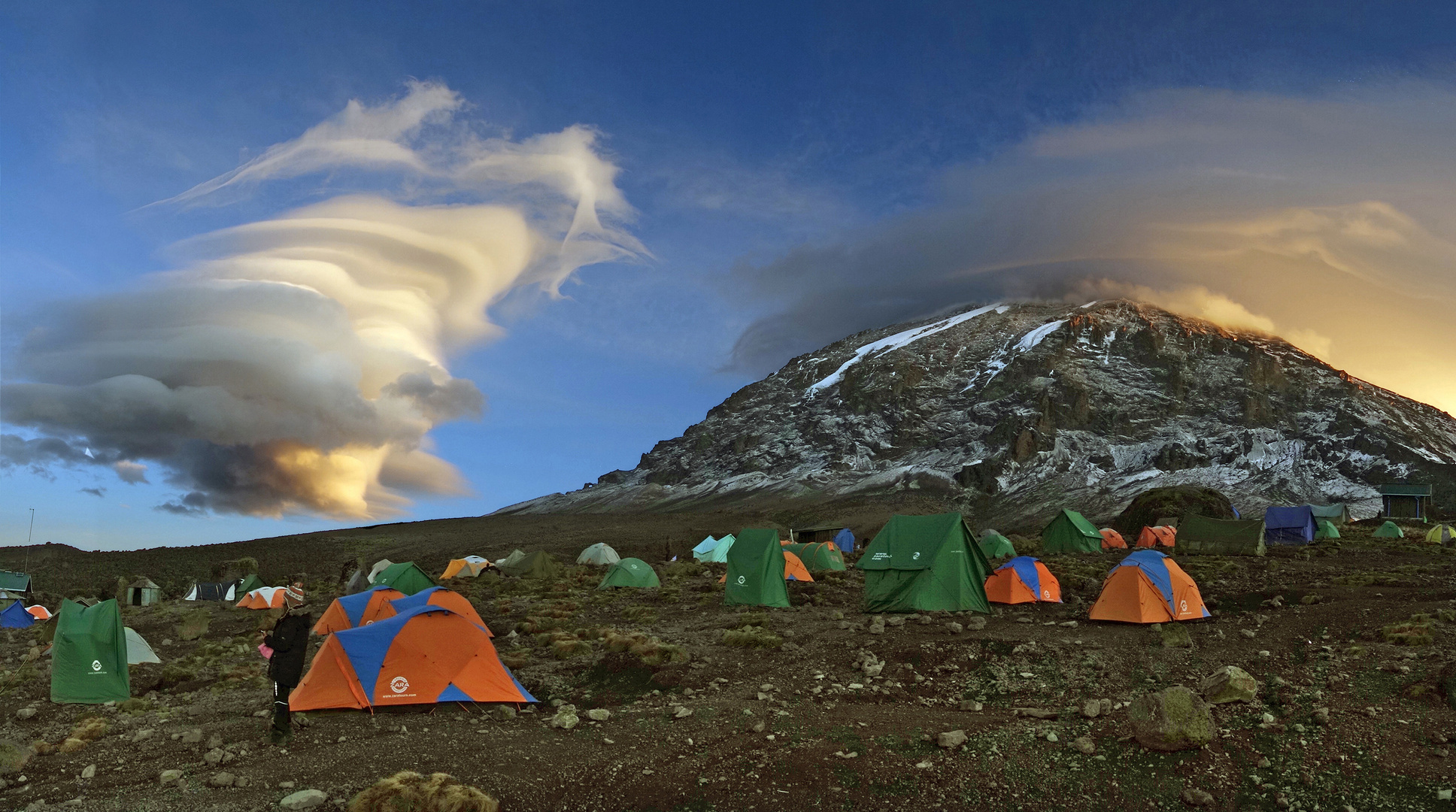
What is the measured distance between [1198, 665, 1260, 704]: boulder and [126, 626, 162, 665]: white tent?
77.1 ft

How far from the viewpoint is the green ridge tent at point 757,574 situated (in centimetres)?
2778

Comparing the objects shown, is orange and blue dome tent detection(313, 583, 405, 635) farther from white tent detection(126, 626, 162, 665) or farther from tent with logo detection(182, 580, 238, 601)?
tent with logo detection(182, 580, 238, 601)

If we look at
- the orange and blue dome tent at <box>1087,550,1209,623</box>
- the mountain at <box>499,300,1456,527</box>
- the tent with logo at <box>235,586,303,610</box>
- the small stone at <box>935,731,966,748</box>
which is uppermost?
the mountain at <box>499,300,1456,527</box>

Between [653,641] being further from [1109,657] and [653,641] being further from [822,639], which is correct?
[1109,657]

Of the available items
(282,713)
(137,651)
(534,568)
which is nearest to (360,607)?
(137,651)

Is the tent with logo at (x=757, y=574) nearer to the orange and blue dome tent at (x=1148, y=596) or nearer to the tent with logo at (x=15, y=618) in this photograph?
the orange and blue dome tent at (x=1148, y=596)

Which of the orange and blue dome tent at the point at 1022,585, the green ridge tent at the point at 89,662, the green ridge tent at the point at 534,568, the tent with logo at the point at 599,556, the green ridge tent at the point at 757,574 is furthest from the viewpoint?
the tent with logo at the point at 599,556

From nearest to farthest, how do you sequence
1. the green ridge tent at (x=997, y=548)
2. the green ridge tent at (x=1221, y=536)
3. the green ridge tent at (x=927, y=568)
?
the green ridge tent at (x=927, y=568)
the green ridge tent at (x=1221, y=536)
the green ridge tent at (x=997, y=548)

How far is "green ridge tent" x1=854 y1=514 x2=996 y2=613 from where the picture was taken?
944 inches

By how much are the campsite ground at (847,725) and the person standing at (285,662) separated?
16.8 inches

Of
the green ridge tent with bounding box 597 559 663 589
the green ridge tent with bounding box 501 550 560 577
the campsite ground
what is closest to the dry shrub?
the campsite ground

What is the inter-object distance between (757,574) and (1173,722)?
17386 millimetres

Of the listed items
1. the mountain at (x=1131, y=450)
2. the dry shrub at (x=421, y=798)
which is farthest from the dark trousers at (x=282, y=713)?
the mountain at (x=1131, y=450)

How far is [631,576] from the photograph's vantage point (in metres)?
38.2
